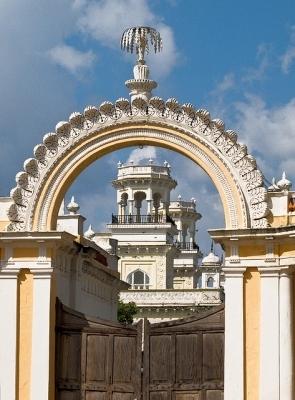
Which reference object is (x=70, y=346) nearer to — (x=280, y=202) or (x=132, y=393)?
(x=132, y=393)

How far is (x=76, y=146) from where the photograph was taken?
2367 centimetres

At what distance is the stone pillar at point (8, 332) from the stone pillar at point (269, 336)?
15.5 feet

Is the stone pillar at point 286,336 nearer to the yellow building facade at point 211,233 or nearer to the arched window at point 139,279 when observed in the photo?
the yellow building facade at point 211,233

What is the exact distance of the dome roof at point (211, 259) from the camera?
88.2 m

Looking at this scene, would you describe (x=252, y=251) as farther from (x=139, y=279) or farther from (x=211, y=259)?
(x=211, y=259)

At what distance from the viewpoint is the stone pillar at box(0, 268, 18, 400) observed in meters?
23.4

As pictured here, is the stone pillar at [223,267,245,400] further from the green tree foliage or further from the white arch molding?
the green tree foliage

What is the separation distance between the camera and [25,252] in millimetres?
23688

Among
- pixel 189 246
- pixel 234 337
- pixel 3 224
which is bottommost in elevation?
pixel 234 337

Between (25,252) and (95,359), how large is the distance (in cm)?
250

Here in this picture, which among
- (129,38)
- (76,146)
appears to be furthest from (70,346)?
(129,38)

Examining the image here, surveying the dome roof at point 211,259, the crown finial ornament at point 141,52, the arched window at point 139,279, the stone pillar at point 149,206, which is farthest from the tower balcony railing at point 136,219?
the crown finial ornament at point 141,52

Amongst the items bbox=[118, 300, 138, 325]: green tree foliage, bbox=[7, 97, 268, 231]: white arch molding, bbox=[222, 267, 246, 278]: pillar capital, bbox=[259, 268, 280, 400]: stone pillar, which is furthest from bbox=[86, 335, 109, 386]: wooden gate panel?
bbox=[118, 300, 138, 325]: green tree foliage

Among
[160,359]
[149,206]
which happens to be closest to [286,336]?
[160,359]
